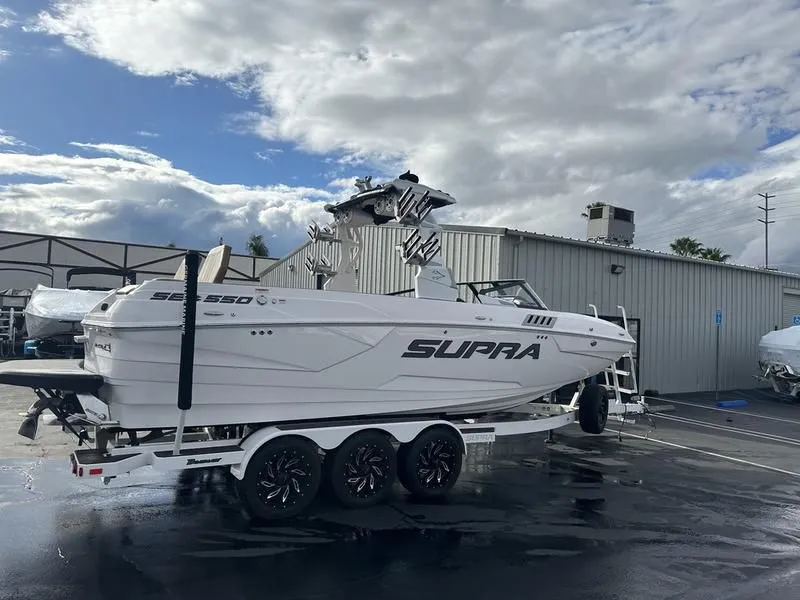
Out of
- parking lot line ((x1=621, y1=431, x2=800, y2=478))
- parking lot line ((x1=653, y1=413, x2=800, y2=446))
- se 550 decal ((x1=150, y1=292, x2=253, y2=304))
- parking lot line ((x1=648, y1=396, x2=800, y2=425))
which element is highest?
se 550 decal ((x1=150, y1=292, x2=253, y2=304))

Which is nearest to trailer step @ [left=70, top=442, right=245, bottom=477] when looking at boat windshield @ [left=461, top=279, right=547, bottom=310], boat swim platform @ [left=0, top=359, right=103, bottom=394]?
boat swim platform @ [left=0, top=359, right=103, bottom=394]

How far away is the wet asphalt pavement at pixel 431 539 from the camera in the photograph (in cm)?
462

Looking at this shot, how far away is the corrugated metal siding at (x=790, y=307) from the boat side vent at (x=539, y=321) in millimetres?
18117

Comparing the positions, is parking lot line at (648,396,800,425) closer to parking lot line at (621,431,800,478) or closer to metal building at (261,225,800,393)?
metal building at (261,225,800,393)

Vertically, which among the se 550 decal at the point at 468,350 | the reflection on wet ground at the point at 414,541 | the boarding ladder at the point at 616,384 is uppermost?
the se 550 decal at the point at 468,350

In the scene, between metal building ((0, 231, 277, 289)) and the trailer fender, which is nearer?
the trailer fender

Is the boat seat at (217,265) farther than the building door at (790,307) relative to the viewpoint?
No

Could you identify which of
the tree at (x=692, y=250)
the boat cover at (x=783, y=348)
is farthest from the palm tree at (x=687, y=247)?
the boat cover at (x=783, y=348)

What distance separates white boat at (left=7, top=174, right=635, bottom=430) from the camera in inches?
219

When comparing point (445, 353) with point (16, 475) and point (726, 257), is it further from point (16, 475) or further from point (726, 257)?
point (726, 257)

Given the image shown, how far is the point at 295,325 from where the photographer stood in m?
6.04

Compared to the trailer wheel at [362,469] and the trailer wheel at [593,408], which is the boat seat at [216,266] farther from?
A: the trailer wheel at [593,408]

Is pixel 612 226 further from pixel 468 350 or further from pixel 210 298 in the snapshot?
pixel 210 298

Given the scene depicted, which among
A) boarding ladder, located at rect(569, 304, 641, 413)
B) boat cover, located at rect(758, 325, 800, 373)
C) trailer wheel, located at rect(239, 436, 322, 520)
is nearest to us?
trailer wheel, located at rect(239, 436, 322, 520)
